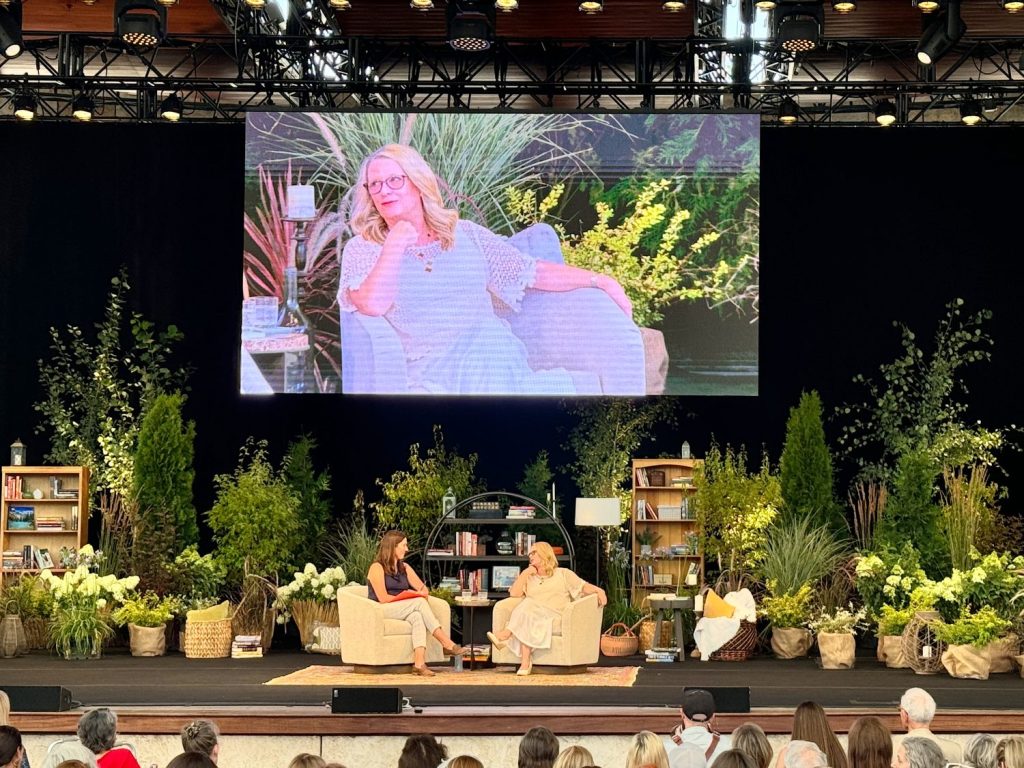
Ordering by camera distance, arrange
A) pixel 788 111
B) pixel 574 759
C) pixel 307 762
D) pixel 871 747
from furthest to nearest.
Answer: pixel 788 111
pixel 871 747
pixel 574 759
pixel 307 762

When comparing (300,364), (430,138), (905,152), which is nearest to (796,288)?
(905,152)

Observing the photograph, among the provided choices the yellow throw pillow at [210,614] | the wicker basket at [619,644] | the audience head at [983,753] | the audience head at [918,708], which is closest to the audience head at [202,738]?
the audience head at [983,753]

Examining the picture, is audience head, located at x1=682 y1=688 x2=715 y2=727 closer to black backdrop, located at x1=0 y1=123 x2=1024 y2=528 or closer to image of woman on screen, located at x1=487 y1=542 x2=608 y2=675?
image of woman on screen, located at x1=487 y1=542 x2=608 y2=675

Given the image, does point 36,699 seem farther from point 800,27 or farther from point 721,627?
point 800,27

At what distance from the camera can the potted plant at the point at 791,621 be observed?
11.7m

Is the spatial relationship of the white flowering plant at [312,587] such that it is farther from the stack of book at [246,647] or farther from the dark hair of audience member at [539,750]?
the dark hair of audience member at [539,750]

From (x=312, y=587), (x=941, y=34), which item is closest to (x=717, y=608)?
(x=312, y=587)

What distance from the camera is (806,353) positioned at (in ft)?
48.1

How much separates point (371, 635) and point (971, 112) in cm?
705

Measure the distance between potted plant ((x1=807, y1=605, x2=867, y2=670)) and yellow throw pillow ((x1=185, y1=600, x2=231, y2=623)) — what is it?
459 cm

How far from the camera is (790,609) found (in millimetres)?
11727

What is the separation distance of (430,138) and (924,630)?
5845mm

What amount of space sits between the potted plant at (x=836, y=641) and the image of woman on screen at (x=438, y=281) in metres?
2.90

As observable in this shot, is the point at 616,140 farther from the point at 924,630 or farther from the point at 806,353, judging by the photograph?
the point at 924,630
